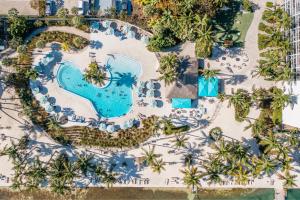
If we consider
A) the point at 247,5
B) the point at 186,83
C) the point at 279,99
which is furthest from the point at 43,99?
the point at 279,99

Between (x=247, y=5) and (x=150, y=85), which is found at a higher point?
(x=247, y=5)

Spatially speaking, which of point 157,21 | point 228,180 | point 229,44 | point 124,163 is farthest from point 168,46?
point 228,180

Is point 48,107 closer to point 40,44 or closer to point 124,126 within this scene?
point 40,44

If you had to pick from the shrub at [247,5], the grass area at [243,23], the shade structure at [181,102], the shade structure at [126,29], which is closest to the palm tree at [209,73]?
the shade structure at [181,102]

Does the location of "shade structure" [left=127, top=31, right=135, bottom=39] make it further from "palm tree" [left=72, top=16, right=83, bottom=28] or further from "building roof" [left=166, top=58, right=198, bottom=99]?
"building roof" [left=166, top=58, right=198, bottom=99]

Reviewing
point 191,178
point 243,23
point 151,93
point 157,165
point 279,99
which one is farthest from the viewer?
point 243,23

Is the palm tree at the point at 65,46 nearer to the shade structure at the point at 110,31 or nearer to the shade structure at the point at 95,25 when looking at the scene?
the shade structure at the point at 95,25
